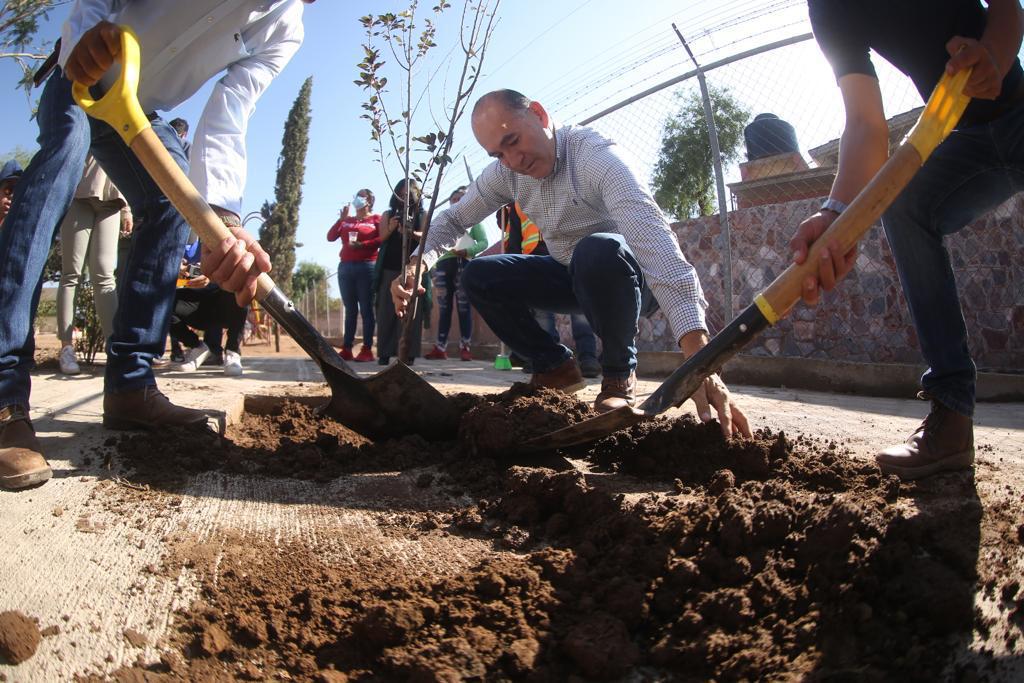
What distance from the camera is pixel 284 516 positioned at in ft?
5.17

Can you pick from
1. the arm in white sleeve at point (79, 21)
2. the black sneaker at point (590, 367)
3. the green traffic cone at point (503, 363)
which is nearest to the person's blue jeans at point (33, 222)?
the arm in white sleeve at point (79, 21)

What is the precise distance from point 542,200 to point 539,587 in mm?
2047

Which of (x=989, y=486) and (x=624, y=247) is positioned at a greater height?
(x=624, y=247)

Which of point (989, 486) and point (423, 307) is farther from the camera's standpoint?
point (423, 307)

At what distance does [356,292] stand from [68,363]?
2.99m

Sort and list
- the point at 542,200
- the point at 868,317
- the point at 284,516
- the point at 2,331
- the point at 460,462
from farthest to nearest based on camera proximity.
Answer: the point at 868,317, the point at 542,200, the point at 460,462, the point at 2,331, the point at 284,516

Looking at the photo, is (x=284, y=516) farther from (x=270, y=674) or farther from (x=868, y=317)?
(x=868, y=317)

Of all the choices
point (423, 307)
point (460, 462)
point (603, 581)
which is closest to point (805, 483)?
point (603, 581)

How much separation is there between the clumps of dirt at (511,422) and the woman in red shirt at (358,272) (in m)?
4.69

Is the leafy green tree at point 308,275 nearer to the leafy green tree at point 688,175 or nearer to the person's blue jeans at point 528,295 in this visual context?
the leafy green tree at point 688,175

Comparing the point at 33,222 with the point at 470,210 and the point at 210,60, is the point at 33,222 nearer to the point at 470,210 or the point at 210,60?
the point at 210,60

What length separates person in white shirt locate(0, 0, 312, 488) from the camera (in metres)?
1.87

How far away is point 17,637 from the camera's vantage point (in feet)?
3.25

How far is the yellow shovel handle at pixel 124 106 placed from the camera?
6.04 ft
